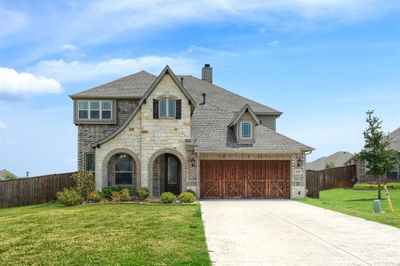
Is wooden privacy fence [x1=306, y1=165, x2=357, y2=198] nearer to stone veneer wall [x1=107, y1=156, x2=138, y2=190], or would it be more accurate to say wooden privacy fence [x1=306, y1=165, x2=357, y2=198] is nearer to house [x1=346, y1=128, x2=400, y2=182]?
house [x1=346, y1=128, x2=400, y2=182]

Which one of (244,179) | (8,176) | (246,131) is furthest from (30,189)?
(246,131)

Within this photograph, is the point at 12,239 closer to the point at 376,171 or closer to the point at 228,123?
the point at 228,123

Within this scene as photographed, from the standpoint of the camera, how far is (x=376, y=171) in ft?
107

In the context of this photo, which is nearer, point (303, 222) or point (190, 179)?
point (303, 222)

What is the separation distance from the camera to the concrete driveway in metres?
10.5

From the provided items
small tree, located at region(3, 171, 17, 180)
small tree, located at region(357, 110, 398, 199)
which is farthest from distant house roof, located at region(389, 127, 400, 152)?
small tree, located at region(3, 171, 17, 180)

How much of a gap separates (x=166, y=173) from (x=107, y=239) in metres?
18.5

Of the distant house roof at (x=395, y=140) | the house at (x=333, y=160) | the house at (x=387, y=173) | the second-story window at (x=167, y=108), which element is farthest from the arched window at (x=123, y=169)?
the house at (x=333, y=160)

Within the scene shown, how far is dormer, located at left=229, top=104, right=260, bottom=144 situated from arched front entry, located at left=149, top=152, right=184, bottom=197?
13.4 ft

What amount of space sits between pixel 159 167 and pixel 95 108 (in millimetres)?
6924

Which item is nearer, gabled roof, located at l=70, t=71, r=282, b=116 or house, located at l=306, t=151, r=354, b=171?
gabled roof, located at l=70, t=71, r=282, b=116

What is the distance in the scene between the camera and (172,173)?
32188 mm

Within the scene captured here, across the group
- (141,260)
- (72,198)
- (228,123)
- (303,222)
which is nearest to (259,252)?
(141,260)

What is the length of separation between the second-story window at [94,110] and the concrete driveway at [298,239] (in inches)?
612
